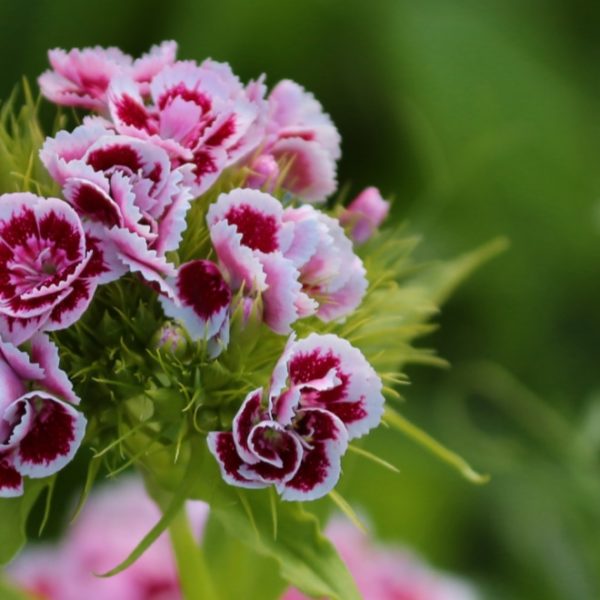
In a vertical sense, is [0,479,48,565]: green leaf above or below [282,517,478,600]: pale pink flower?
above

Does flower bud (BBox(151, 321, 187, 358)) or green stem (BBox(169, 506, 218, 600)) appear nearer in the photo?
flower bud (BBox(151, 321, 187, 358))

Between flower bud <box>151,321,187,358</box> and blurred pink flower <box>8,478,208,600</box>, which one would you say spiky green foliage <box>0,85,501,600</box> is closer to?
flower bud <box>151,321,187,358</box>

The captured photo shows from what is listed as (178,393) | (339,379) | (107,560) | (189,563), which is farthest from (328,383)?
(107,560)

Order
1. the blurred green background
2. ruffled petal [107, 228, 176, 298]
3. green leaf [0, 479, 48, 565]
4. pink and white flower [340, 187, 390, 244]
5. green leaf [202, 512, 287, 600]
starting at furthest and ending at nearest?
1. the blurred green background
2. green leaf [202, 512, 287, 600]
3. pink and white flower [340, 187, 390, 244]
4. green leaf [0, 479, 48, 565]
5. ruffled petal [107, 228, 176, 298]

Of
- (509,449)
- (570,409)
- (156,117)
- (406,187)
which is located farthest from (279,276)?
(406,187)

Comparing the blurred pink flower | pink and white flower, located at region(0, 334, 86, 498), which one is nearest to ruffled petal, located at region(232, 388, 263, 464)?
pink and white flower, located at region(0, 334, 86, 498)

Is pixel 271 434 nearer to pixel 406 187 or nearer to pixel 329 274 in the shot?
pixel 329 274

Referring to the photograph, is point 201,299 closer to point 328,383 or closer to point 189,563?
point 328,383
